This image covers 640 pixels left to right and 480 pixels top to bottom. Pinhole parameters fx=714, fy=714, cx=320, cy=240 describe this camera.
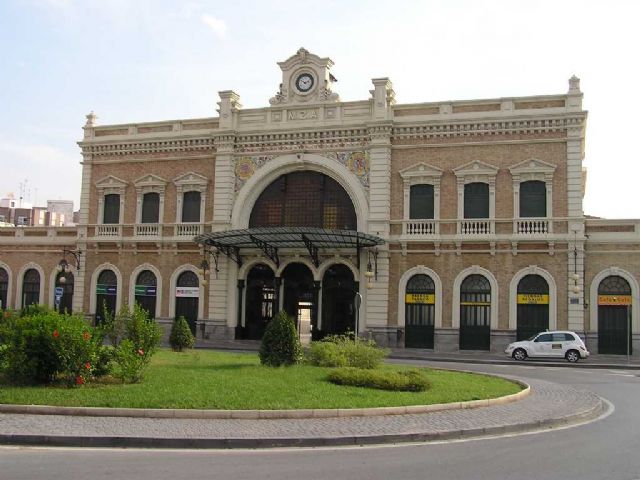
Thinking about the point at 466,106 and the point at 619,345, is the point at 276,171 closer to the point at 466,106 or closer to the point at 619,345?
the point at 466,106

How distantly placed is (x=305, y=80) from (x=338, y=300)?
39.3 feet

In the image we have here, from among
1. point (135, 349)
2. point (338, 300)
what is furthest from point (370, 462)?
point (338, 300)

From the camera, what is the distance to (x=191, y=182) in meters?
39.6

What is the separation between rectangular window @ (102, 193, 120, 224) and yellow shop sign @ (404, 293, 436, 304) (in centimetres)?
1758

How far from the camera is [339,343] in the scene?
22.1 metres

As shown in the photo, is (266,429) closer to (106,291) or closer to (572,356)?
(572,356)

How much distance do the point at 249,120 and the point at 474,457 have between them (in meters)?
30.4

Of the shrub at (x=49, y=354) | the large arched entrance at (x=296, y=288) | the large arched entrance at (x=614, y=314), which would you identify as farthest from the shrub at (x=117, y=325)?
the large arched entrance at (x=614, y=314)

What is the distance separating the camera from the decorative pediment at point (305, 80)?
1497 inches

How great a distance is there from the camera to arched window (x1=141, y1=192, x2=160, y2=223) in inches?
1596

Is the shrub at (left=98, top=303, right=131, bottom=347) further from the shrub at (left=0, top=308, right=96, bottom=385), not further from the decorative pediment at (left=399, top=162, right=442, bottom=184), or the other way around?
the decorative pediment at (left=399, top=162, right=442, bottom=184)

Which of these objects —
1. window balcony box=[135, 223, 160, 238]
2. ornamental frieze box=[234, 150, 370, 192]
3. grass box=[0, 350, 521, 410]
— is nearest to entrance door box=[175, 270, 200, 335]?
window balcony box=[135, 223, 160, 238]

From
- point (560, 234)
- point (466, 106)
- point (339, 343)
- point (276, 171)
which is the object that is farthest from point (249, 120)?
point (339, 343)

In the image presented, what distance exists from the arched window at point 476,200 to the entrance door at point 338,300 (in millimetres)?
6846
